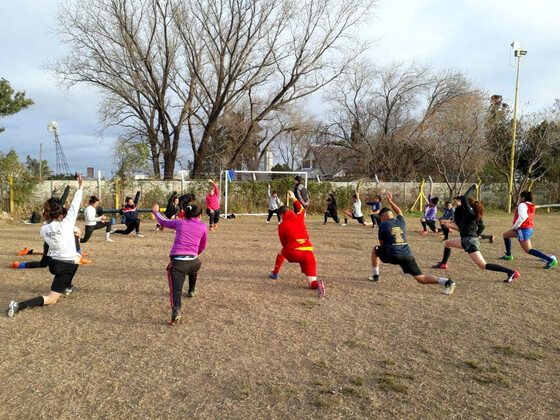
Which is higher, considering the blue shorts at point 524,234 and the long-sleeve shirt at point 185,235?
the long-sleeve shirt at point 185,235

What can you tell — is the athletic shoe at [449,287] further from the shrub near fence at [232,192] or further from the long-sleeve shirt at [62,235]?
the shrub near fence at [232,192]

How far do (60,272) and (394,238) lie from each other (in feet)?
16.3

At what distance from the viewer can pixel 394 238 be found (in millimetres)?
6867

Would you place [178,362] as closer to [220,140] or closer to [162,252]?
[162,252]

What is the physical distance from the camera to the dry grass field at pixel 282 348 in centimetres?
359

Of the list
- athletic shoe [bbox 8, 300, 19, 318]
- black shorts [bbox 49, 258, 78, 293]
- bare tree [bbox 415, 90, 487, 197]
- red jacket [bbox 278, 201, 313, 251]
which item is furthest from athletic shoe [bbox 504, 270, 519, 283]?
bare tree [bbox 415, 90, 487, 197]

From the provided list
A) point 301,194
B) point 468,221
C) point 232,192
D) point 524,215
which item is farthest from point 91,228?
point 232,192

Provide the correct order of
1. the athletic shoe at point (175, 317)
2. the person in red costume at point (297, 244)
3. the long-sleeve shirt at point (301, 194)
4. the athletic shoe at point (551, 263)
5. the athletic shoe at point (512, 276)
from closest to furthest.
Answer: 1. the athletic shoe at point (175, 317)
2. the person in red costume at point (297, 244)
3. the athletic shoe at point (512, 276)
4. the athletic shoe at point (551, 263)
5. the long-sleeve shirt at point (301, 194)

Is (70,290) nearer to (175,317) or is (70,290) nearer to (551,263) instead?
(175,317)

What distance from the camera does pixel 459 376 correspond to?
4.11 meters

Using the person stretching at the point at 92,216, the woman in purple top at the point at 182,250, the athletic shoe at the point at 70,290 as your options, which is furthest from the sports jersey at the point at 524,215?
the person stretching at the point at 92,216

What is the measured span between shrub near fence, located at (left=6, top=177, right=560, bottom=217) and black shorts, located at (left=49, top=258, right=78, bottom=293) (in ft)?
47.6

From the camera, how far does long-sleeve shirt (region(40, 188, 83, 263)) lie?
→ 19.3 ft

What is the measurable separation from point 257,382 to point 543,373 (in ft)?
9.19
